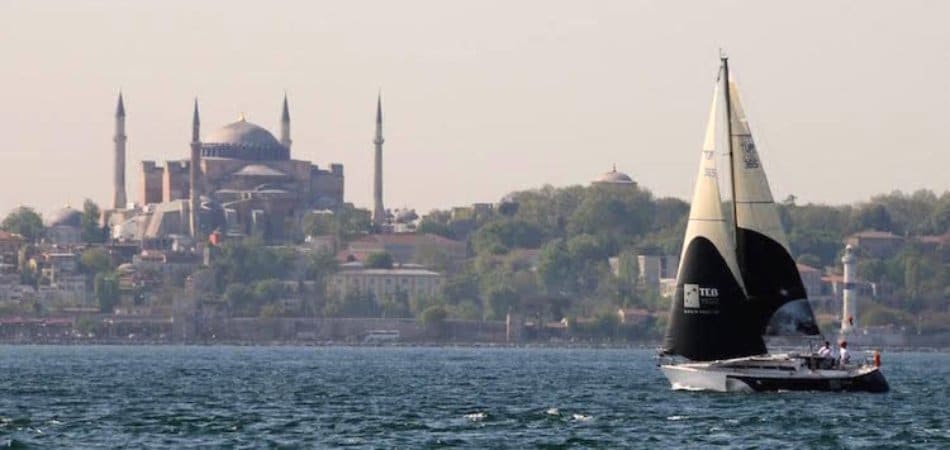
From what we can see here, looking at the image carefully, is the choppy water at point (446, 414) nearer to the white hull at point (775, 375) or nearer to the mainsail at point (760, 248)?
the white hull at point (775, 375)

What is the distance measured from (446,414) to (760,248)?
9.29 metres

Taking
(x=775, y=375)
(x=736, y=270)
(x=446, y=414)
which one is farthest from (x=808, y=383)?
(x=446, y=414)

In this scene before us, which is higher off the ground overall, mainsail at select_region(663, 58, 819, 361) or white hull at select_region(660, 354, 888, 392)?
mainsail at select_region(663, 58, 819, 361)

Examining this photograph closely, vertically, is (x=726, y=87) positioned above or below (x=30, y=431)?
above

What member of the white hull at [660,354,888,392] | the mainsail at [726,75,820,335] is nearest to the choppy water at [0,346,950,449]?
the white hull at [660,354,888,392]

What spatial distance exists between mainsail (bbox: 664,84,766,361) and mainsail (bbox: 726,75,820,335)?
1.09ft

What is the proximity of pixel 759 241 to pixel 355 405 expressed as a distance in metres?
10.5

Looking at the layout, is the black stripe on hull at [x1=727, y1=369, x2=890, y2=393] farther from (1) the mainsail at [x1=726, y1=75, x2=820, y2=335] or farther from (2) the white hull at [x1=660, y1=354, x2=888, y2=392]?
(1) the mainsail at [x1=726, y1=75, x2=820, y2=335]

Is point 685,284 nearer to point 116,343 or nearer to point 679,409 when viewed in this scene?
point 679,409

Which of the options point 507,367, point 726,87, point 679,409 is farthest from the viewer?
point 507,367

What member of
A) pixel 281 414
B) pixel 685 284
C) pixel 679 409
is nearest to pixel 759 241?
pixel 685 284

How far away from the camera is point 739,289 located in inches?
2697

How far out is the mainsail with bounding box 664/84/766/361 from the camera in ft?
224

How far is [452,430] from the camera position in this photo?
5809 centimetres
